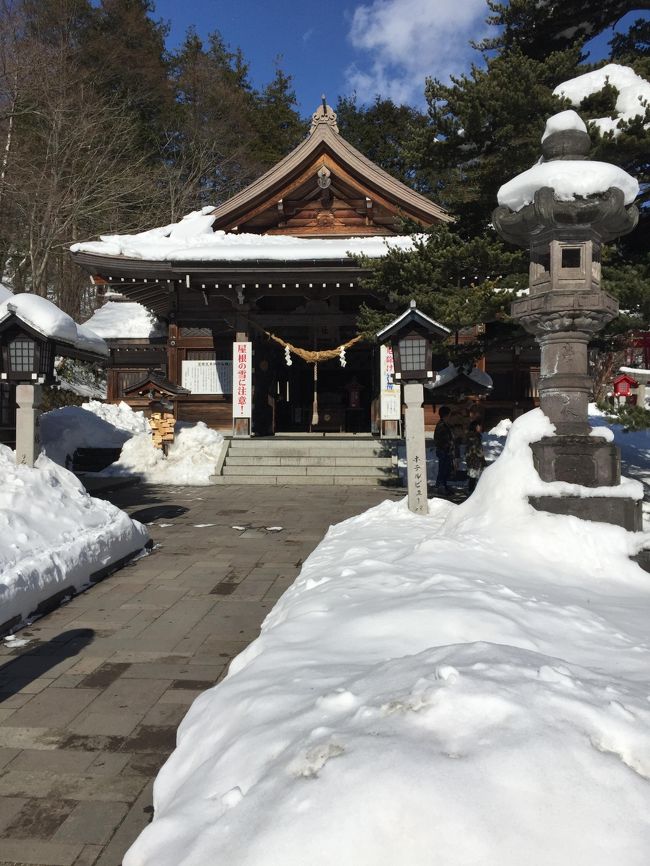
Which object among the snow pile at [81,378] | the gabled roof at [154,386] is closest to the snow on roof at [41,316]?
the gabled roof at [154,386]

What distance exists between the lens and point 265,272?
14.7 m

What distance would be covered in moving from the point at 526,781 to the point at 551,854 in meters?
0.19

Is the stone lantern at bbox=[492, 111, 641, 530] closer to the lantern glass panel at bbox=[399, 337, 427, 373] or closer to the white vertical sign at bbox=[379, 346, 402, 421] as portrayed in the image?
the lantern glass panel at bbox=[399, 337, 427, 373]

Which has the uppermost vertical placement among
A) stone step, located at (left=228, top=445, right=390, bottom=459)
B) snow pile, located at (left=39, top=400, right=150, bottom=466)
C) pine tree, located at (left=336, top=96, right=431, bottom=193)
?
pine tree, located at (left=336, top=96, right=431, bottom=193)

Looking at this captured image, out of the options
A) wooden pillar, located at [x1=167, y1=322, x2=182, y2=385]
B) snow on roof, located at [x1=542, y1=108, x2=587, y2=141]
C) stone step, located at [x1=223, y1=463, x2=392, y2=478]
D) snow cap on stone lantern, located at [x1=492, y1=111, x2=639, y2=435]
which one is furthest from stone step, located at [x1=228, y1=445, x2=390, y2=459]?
snow on roof, located at [x1=542, y1=108, x2=587, y2=141]

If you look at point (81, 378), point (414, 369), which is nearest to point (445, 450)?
point (414, 369)

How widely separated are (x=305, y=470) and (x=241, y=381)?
10.5ft

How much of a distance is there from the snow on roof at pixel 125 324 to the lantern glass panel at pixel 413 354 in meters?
14.5

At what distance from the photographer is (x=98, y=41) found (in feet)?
92.1

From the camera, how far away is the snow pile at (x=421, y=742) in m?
1.58

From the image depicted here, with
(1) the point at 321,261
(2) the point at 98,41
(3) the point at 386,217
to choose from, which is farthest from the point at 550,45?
(2) the point at 98,41

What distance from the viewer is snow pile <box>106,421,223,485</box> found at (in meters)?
14.1

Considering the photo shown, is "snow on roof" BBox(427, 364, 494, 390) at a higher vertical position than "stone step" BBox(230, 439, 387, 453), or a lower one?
higher

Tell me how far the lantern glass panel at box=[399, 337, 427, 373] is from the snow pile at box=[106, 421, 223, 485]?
23.9 ft
